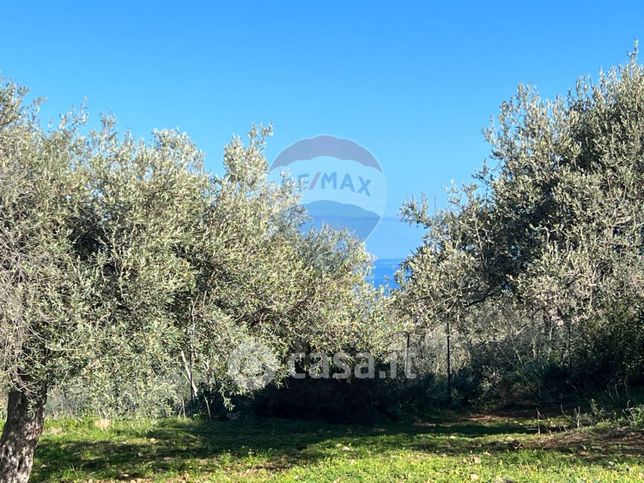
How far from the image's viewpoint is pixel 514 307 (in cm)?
1141

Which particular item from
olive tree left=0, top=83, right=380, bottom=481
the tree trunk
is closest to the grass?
the tree trunk

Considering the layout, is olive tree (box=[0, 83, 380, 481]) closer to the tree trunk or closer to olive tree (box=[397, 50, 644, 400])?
the tree trunk

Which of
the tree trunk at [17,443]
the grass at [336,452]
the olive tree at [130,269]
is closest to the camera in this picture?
the olive tree at [130,269]

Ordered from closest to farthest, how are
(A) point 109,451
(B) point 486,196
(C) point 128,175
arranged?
1. (C) point 128,175
2. (B) point 486,196
3. (A) point 109,451

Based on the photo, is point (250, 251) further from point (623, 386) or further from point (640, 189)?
point (623, 386)

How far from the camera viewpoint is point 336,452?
1108 centimetres

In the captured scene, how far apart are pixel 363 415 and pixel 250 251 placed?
9726 millimetres

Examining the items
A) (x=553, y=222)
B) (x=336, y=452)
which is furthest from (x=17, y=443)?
(x=553, y=222)

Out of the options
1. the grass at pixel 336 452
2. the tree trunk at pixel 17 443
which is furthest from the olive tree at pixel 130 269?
the grass at pixel 336 452

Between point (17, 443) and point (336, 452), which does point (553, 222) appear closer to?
point (336, 452)

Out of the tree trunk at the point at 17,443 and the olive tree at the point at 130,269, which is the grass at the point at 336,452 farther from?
the olive tree at the point at 130,269

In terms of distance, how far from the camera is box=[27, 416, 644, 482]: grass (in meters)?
8.80

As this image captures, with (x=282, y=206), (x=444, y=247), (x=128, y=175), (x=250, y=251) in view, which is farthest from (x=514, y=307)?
(x=128, y=175)

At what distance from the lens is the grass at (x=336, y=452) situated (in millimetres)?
8797
